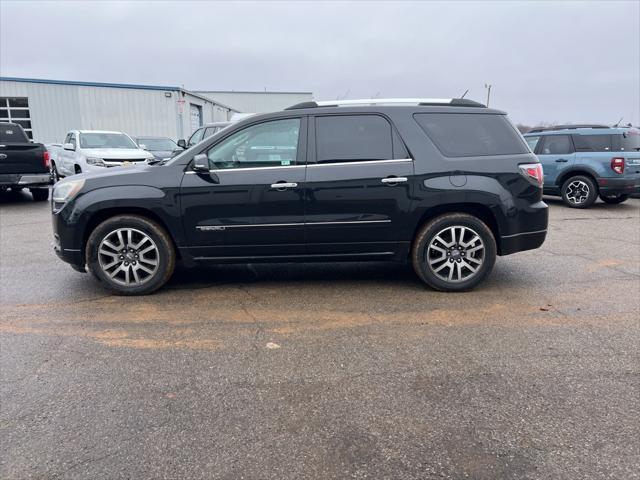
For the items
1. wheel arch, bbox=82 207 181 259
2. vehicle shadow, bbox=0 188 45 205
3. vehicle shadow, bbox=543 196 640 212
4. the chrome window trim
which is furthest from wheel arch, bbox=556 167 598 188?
vehicle shadow, bbox=0 188 45 205

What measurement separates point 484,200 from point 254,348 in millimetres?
2759

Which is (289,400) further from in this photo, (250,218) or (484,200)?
(484,200)

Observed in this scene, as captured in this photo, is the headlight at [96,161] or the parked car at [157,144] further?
the parked car at [157,144]

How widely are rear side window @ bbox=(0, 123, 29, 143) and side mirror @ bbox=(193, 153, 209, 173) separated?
911 centimetres

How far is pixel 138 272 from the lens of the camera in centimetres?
498

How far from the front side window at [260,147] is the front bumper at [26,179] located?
8666mm

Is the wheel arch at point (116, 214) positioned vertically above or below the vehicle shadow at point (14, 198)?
above

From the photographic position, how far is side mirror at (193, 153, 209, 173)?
4730 mm

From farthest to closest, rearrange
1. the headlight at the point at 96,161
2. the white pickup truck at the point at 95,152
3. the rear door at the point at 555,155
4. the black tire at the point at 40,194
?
1. the white pickup truck at the point at 95,152
2. the headlight at the point at 96,161
3. the black tire at the point at 40,194
4. the rear door at the point at 555,155

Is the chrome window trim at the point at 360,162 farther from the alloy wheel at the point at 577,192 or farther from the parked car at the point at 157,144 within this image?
the parked car at the point at 157,144

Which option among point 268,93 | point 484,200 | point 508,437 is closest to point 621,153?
point 484,200

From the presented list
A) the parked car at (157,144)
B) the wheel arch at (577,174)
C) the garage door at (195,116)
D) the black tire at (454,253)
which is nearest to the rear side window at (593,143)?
the wheel arch at (577,174)

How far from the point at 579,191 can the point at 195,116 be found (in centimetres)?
2423

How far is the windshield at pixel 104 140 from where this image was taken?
48.8 ft
